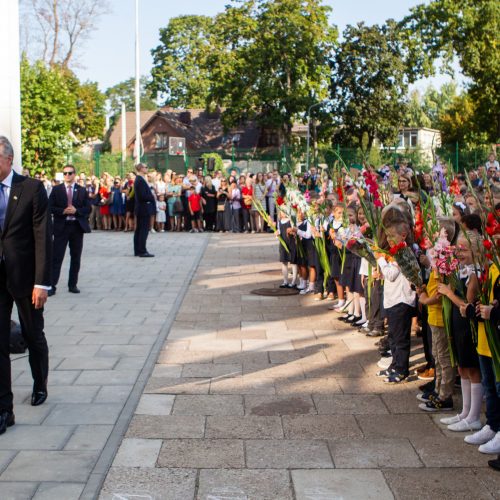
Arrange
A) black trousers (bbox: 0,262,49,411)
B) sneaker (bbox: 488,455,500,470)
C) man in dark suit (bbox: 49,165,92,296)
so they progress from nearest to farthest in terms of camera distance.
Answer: sneaker (bbox: 488,455,500,470) → black trousers (bbox: 0,262,49,411) → man in dark suit (bbox: 49,165,92,296)

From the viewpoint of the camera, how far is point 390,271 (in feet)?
24.5

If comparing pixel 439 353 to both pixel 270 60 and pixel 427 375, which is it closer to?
pixel 427 375

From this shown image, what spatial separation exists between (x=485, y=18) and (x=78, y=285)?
3300 centimetres

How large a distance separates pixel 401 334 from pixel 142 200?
Result: 38.3 ft

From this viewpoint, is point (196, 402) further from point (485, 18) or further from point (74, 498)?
point (485, 18)

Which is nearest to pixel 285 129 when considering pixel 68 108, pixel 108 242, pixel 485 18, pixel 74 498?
pixel 485 18

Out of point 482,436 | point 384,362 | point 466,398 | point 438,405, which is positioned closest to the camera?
point 482,436

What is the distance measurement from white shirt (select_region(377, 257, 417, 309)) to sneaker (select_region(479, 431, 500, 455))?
207 centimetres

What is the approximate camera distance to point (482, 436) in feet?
18.6

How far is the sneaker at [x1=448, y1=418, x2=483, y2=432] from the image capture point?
19.6ft

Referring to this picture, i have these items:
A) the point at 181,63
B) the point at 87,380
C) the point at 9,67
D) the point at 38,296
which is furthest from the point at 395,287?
the point at 181,63

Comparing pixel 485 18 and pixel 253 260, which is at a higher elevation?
pixel 485 18

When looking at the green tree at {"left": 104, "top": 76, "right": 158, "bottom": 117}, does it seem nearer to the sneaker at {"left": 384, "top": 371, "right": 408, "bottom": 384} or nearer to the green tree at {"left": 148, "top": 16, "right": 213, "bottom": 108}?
the green tree at {"left": 148, "top": 16, "right": 213, "bottom": 108}

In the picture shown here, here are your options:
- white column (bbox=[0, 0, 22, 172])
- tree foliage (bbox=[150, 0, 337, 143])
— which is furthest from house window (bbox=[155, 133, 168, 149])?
white column (bbox=[0, 0, 22, 172])
